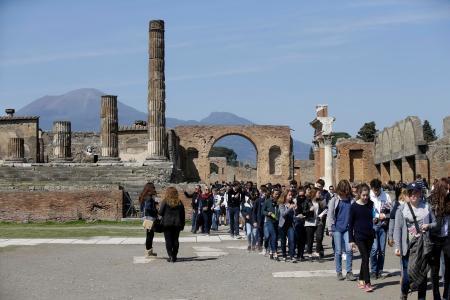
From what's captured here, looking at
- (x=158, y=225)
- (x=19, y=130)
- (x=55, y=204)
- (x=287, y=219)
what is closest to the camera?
(x=287, y=219)

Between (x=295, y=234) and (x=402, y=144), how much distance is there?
28009mm

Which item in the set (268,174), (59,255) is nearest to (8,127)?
(268,174)

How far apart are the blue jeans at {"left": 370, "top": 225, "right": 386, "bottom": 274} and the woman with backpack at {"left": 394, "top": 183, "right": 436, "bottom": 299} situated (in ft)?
7.66

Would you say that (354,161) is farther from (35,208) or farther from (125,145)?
(35,208)

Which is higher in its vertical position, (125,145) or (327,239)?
(125,145)

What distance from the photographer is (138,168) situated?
3506 centimetres

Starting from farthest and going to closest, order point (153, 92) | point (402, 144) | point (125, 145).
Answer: point (125, 145), point (402, 144), point (153, 92)

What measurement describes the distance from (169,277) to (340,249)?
2.99 m

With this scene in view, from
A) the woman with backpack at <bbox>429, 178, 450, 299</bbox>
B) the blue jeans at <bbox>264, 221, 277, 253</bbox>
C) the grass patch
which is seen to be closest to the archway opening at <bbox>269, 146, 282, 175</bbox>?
the grass patch

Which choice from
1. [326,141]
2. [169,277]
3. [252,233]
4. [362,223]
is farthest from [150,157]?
[362,223]

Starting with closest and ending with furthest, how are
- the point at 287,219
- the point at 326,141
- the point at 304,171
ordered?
the point at 287,219
the point at 326,141
the point at 304,171

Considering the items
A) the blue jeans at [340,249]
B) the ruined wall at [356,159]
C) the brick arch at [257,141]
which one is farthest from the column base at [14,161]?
the blue jeans at [340,249]

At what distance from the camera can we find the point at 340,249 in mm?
12227

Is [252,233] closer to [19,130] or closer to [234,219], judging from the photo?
[234,219]
